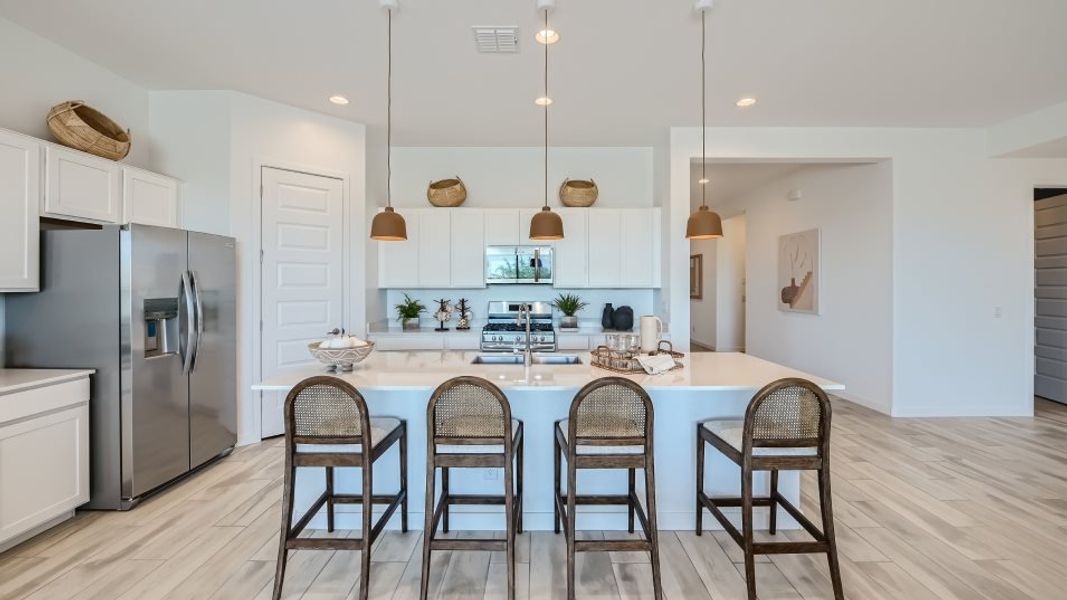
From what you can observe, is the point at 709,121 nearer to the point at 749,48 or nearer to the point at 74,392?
the point at 749,48

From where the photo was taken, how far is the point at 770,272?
6.66 m

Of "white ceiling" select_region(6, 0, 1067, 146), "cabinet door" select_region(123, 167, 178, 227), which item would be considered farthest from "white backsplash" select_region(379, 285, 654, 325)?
"cabinet door" select_region(123, 167, 178, 227)

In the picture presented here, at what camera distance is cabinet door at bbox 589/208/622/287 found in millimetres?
4793

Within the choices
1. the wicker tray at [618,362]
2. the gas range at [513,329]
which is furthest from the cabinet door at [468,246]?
the wicker tray at [618,362]

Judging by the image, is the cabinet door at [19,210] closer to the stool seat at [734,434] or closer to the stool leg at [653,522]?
the stool leg at [653,522]

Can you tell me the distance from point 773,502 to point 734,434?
544mm

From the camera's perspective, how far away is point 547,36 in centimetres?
283

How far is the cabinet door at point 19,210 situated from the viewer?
8.05 ft

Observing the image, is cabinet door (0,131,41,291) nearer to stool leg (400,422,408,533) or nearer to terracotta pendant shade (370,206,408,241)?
terracotta pendant shade (370,206,408,241)

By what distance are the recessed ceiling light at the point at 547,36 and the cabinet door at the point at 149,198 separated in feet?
9.47

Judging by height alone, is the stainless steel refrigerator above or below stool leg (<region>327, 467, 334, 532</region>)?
above

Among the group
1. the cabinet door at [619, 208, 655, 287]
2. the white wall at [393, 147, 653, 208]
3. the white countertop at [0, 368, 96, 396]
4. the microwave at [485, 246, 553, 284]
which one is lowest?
the white countertop at [0, 368, 96, 396]

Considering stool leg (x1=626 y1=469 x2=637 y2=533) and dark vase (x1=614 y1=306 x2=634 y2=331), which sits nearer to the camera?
stool leg (x1=626 y1=469 x2=637 y2=533)

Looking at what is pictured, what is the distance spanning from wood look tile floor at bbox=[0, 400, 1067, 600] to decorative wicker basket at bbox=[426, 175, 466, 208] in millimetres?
2875
